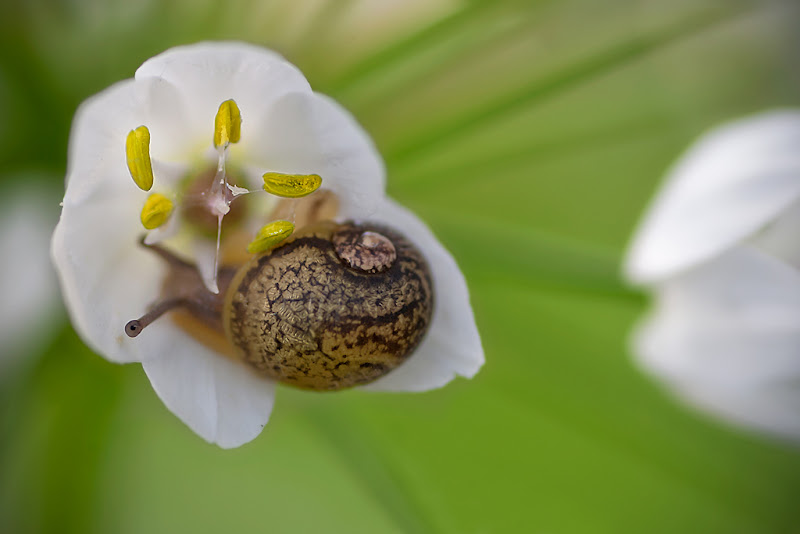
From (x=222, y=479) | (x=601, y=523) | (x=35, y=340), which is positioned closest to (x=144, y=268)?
(x=35, y=340)

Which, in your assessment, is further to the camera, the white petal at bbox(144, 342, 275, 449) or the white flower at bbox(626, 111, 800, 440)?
the white flower at bbox(626, 111, 800, 440)

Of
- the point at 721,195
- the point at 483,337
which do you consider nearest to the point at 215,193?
the point at 483,337

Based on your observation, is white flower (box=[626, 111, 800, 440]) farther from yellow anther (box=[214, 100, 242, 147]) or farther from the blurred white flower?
the blurred white flower

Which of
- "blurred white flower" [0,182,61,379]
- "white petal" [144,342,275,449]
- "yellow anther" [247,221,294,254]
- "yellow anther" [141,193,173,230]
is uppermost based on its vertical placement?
"yellow anther" [247,221,294,254]

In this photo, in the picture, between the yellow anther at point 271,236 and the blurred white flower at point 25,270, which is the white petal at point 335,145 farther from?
the blurred white flower at point 25,270

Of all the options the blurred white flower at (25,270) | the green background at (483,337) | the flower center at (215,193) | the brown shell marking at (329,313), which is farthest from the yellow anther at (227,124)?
the blurred white flower at (25,270)

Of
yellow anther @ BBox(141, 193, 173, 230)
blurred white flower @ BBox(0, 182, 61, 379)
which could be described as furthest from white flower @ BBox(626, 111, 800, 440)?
blurred white flower @ BBox(0, 182, 61, 379)
